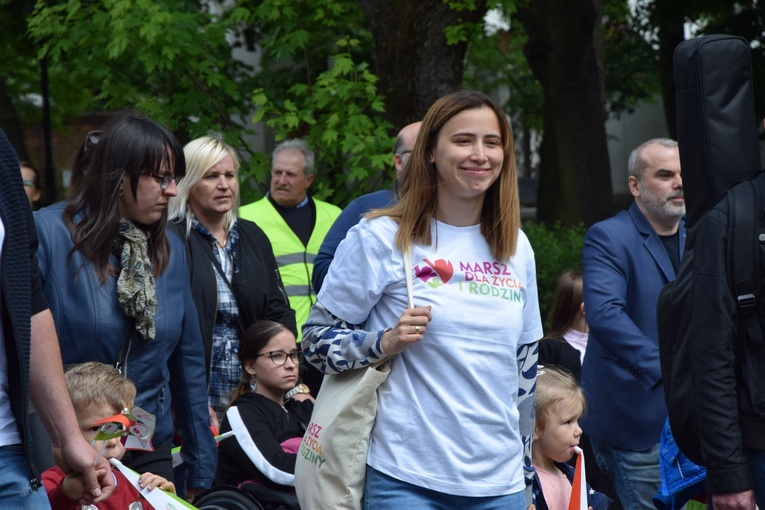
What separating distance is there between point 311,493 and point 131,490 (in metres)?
0.83

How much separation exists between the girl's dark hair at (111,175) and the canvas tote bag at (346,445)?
107cm

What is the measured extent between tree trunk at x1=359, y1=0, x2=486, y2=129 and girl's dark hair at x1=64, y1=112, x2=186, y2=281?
5.53 m

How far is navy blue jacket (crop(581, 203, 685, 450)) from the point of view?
4.93m

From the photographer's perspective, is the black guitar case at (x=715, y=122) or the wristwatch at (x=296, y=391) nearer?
the black guitar case at (x=715, y=122)

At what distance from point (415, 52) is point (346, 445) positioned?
658 centimetres

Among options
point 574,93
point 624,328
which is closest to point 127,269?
point 624,328

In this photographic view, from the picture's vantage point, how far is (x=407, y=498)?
3.21 metres

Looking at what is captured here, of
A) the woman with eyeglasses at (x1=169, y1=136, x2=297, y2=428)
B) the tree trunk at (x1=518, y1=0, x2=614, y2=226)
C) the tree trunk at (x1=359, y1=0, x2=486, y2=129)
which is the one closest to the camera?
the woman with eyeglasses at (x1=169, y1=136, x2=297, y2=428)

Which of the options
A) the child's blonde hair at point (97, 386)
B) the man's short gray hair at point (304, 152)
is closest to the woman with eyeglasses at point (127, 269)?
the child's blonde hair at point (97, 386)

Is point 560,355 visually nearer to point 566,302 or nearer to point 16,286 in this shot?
point 566,302

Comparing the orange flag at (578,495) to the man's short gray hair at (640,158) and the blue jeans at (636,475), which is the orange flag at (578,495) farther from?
the man's short gray hair at (640,158)

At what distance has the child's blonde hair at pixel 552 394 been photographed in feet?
14.9

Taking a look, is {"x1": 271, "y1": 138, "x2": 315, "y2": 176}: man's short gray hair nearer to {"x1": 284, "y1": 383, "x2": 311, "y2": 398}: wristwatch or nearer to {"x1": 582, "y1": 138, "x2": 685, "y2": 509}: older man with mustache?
{"x1": 284, "y1": 383, "x2": 311, "y2": 398}: wristwatch

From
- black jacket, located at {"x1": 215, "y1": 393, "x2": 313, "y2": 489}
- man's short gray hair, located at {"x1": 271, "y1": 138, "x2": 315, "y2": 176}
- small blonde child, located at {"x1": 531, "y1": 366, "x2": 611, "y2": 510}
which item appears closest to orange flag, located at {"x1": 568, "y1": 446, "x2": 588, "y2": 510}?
small blonde child, located at {"x1": 531, "y1": 366, "x2": 611, "y2": 510}
